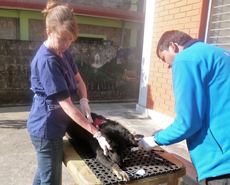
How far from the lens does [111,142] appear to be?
6.34ft

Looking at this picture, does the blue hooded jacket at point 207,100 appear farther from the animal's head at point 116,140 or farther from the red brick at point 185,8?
the red brick at point 185,8

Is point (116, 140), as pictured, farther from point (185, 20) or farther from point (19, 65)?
point (19, 65)

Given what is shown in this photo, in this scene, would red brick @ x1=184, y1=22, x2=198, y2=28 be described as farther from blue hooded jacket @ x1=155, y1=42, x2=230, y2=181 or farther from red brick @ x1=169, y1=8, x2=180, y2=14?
blue hooded jacket @ x1=155, y1=42, x2=230, y2=181

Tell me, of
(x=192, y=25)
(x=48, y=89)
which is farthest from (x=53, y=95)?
(x=192, y=25)

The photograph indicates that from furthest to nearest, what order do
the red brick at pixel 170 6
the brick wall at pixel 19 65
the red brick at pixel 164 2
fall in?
→ the brick wall at pixel 19 65 → the red brick at pixel 164 2 → the red brick at pixel 170 6

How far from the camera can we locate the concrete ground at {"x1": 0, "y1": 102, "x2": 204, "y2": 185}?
297cm

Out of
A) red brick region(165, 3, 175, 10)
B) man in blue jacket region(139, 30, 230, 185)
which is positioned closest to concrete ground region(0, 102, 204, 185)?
man in blue jacket region(139, 30, 230, 185)

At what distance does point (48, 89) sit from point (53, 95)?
0.25 feet

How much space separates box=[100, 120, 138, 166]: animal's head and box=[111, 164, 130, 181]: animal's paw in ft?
0.41

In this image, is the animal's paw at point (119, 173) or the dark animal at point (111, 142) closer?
the animal's paw at point (119, 173)

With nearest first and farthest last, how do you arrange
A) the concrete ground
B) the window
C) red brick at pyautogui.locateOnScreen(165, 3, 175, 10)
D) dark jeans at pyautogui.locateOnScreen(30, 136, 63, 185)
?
dark jeans at pyautogui.locateOnScreen(30, 136, 63, 185)
the concrete ground
the window
red brick at pyautogui.locateOnScreen(165, 3, 175, 10)

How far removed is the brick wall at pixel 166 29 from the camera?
14.6 feet

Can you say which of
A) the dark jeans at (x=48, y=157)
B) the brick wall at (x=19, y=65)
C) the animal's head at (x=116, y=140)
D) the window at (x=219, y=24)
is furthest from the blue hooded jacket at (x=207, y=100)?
the brick wall at (x=19, y=65)

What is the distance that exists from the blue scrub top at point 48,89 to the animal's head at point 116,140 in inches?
18.3
